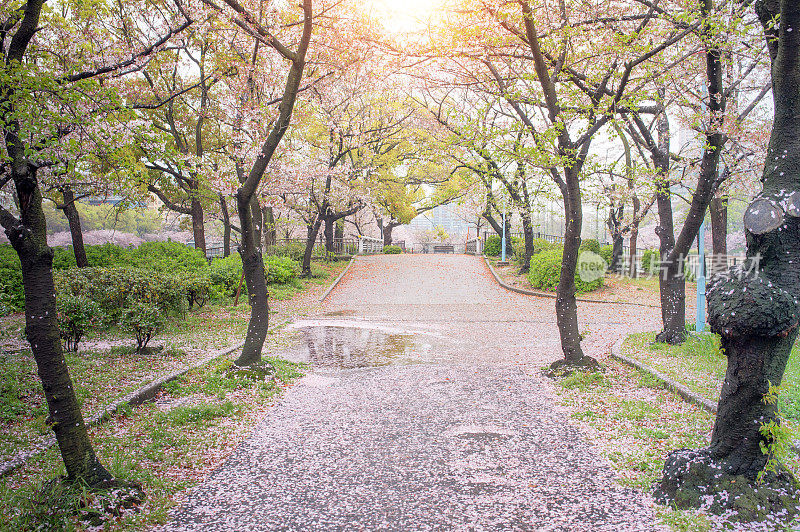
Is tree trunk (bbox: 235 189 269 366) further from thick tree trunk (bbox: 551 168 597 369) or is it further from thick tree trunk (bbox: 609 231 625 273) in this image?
thick tree trunk (bbox: 609 231 625 273)

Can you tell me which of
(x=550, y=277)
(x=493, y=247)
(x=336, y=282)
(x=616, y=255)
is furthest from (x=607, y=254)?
(x=336, y=282)

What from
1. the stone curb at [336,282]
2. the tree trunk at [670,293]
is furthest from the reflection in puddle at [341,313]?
the tree trunk at [670,293]

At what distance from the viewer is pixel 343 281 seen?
1877cm

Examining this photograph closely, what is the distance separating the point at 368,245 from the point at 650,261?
20.5 m

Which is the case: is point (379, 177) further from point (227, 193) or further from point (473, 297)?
point (227, 193)

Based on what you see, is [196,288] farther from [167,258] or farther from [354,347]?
[167,258]

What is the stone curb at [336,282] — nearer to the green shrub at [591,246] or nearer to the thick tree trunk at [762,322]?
the green shrub at [591,246]

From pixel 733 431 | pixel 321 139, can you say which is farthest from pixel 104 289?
pixel 321 139

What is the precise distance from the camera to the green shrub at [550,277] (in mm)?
15852

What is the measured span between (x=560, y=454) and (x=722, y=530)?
4.36 feet

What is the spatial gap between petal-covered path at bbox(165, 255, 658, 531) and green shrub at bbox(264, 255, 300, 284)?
7353 millimetres

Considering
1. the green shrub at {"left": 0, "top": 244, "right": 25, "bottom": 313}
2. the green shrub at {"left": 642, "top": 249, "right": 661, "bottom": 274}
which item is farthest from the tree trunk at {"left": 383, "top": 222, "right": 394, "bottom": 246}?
the green shrub at {"left": 0, "top": 244, "right": 25, "bottom": 313}

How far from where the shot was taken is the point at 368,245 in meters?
35.3

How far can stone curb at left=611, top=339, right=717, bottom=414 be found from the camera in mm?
4767
